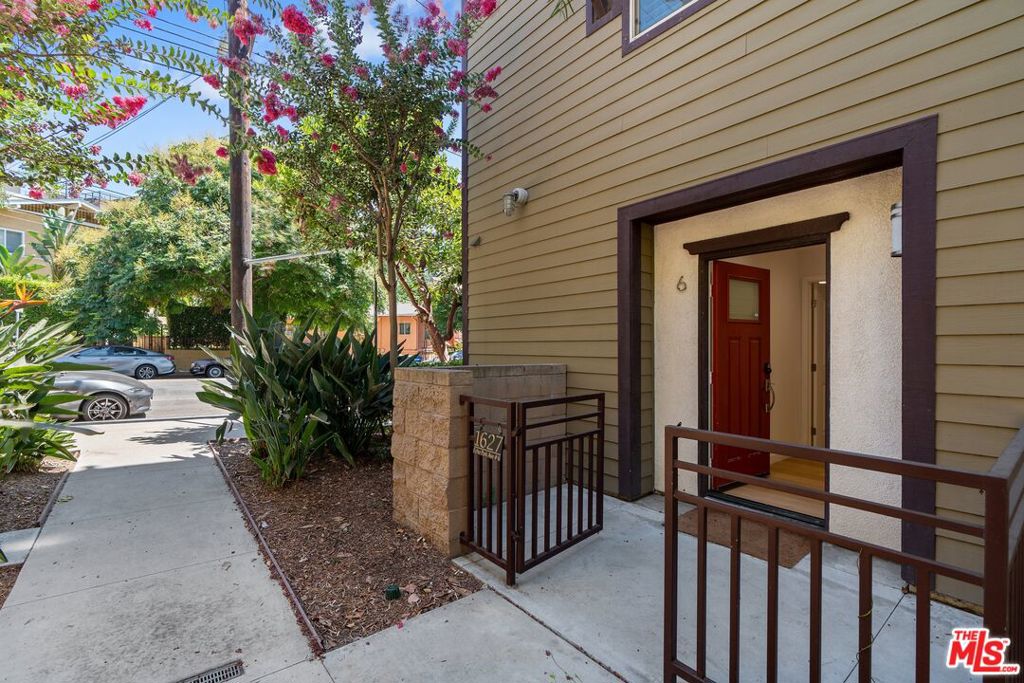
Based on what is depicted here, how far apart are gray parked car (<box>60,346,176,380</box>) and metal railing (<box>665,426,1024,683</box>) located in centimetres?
1644

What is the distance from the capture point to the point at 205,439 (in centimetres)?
598

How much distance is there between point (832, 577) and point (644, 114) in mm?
3230

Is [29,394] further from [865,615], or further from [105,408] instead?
[865,615]

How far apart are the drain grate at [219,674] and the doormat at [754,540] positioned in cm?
235

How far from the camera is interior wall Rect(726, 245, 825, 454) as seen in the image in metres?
4.60

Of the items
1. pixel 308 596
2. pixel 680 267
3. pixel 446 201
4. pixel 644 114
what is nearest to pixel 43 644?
pixel 308 596

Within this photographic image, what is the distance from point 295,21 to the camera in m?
4.04

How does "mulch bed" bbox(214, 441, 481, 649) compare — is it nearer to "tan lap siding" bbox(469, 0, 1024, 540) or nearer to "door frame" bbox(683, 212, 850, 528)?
"tan lap siding" bbox(469, 0, 1024, 540)

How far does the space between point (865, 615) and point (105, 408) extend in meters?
9.09

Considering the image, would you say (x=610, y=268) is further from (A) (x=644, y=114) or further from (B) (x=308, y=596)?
(B) (x=308, y=596)

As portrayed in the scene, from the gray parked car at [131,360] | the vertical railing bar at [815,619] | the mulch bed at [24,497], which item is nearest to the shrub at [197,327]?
→ the gray parked car at [131,360]

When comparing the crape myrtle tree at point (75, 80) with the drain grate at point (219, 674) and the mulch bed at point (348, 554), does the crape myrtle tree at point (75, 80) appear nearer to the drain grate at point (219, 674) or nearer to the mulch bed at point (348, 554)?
the mulch bed at point (348, 554)

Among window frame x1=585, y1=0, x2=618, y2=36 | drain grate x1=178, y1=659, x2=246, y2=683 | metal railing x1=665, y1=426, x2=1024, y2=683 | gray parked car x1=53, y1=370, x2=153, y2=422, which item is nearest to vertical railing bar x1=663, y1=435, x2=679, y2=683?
metal railing x1=665, y1=426, x2=1024, y2=683

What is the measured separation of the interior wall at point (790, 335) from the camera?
4.60 m
